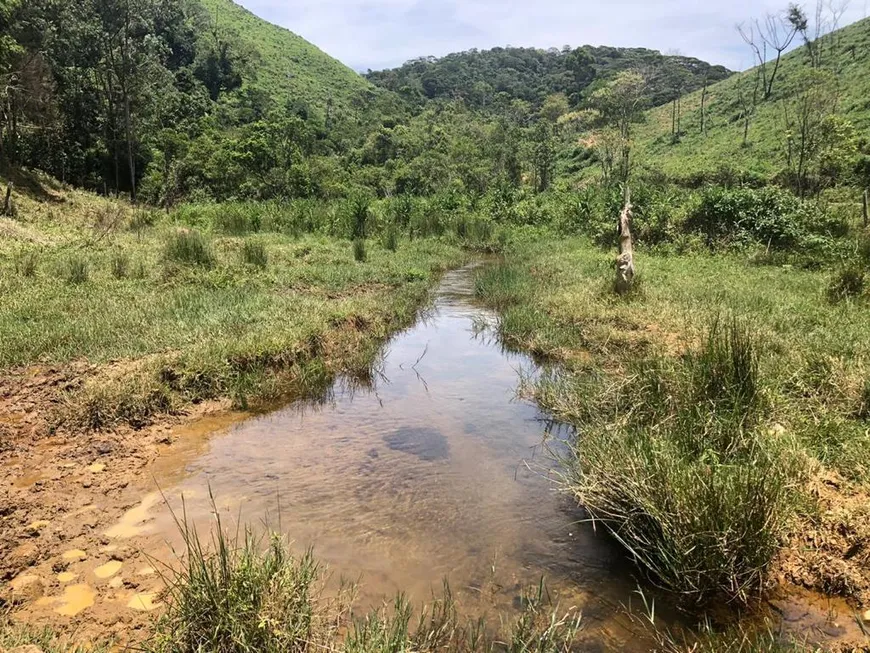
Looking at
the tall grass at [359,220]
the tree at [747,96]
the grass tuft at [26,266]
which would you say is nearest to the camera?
the grass tuft at [26,266]

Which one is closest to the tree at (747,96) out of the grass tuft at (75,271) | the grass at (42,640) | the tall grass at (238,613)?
the grass tuft at (75,271)

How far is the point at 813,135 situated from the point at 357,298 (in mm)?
24174

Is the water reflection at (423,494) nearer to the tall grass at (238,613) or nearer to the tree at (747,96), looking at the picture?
the tall grass at (238,613)

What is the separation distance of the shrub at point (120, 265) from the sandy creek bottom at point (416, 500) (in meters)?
5.86

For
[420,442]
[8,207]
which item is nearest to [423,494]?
[420,442]

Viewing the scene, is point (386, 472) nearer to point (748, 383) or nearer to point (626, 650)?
point (626, 650)

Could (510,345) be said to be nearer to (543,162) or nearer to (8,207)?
(8,207)

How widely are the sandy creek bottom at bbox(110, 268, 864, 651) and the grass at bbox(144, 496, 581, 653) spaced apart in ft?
0.86

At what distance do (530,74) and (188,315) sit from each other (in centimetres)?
12637

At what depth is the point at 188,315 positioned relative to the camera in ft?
25.3

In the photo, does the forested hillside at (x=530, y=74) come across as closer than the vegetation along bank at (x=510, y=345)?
No

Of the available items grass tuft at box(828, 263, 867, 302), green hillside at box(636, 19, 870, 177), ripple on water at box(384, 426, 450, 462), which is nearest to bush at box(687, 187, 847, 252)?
grass tuft at box(828, 263, 867, 302)

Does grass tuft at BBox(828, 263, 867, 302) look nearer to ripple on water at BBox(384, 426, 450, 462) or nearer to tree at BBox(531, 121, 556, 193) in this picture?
ripple on water at BBox(384, 426, 450, 462)

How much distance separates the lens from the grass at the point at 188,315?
596 centimetres
